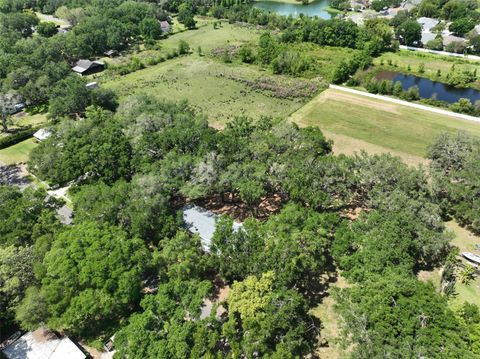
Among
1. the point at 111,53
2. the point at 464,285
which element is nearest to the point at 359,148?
the point at 464,285

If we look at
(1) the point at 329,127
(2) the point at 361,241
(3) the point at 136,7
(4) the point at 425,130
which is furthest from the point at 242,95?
(3) the point at 136,7

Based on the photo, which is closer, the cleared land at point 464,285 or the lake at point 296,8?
the cleared land at point 464,285

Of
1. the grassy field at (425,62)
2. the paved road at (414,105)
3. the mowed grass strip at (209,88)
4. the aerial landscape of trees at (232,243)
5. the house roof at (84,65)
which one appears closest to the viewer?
the aerial landscape of trees at (232,243)

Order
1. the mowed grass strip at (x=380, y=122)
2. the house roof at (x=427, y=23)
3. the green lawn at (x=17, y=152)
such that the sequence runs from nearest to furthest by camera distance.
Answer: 1. the green lawn at (x=17, y=152)
2. the mowed grass strip at (x=380, y=122)
3. the house roof at (x=427, y=23)

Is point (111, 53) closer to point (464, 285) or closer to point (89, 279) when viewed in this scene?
point (89, 279)

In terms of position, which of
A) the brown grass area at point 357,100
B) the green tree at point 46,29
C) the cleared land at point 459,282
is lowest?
the cleared land at point 459,282

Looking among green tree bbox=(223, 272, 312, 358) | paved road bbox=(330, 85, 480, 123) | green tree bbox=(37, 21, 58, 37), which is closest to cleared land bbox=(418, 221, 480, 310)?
green tree bbox=(223, 272, 312, 358)

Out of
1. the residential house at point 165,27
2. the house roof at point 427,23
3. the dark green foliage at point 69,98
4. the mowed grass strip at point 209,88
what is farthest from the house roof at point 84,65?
the house roof at point 427,23

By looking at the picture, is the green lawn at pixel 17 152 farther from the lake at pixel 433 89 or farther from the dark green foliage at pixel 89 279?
the lake at pixel 433 89
